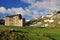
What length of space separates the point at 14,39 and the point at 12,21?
138 metres

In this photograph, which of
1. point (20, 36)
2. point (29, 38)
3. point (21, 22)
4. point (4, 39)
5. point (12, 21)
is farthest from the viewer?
point (12, 21)

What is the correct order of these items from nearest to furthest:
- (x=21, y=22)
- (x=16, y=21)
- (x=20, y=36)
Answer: (x=20, y=36) → (x=21, y=22) → (x=16, y=21)

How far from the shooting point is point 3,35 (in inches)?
1006

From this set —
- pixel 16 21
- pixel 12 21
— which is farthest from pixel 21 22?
pixel 12 21

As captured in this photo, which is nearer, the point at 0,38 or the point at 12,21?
the point at 0,38

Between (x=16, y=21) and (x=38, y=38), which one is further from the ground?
(x=38, y=38)

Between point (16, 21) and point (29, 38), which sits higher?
point (29, 38)

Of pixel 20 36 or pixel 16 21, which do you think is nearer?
pixel 20 36

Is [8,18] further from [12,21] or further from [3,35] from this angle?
[3,35]

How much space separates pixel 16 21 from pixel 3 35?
409 ft

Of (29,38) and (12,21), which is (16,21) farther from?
(29,38)

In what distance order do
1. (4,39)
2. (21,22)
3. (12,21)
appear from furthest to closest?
(12,21), (21,22), (4,39)

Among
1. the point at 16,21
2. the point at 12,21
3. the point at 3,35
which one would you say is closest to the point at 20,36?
the point at 3,35

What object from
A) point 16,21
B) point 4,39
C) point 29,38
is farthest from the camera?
point 16,21
